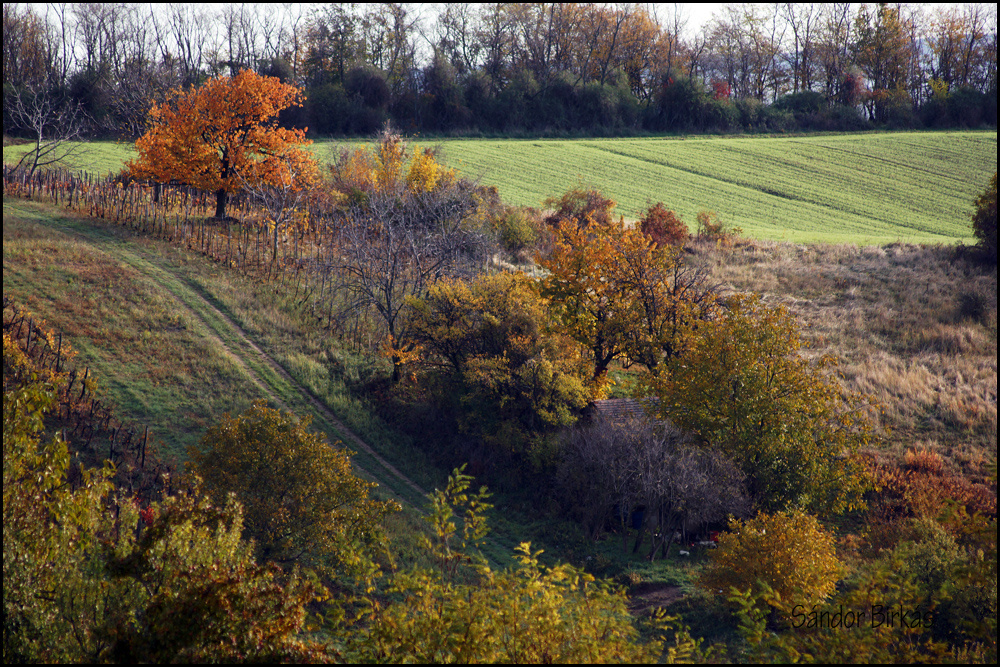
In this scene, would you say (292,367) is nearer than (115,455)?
No

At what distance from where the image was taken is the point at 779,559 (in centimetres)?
1802

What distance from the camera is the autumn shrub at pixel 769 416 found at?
74.3 feet

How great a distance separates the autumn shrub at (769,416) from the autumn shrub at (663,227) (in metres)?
25.4

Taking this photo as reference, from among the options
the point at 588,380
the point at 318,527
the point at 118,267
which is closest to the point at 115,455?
the point at 318,527

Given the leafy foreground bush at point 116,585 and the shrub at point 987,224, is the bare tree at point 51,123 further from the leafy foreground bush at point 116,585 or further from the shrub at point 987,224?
the shrub at point 987,224

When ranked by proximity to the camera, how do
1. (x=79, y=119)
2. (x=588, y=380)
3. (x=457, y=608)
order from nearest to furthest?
(x=457, y=608) < (x=588, y=380) < (x=79, y=119)

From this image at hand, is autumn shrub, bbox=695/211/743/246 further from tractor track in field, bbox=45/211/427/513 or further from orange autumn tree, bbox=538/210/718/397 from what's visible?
tractor track in field, bbox=45/211/427/513

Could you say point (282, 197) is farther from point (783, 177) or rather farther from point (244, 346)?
point (783, 177)

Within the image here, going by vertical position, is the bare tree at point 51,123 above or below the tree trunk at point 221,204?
above

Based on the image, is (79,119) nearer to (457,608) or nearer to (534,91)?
(534,91)

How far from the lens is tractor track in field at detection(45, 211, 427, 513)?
26.4 m

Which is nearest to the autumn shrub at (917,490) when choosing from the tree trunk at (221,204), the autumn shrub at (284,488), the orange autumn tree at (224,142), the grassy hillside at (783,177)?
the autumn shrub at (284,488)

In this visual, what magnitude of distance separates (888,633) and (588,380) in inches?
702

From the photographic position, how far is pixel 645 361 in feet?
94.4
